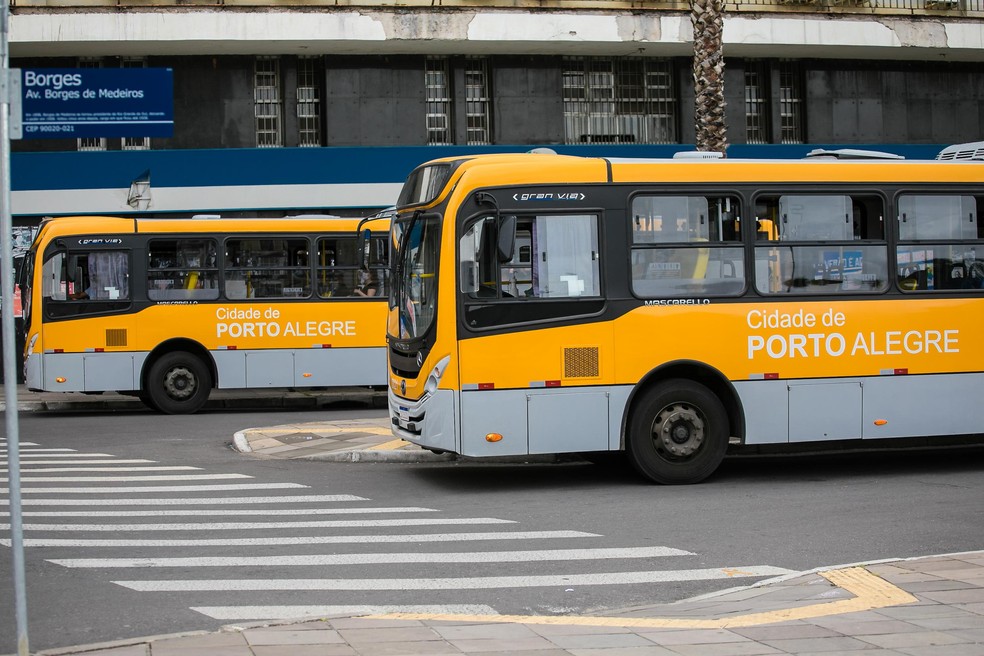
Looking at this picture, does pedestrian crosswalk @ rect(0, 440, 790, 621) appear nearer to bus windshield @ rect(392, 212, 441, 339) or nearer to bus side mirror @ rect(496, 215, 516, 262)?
bus windshield @ rect(392, 212, 441, 339)

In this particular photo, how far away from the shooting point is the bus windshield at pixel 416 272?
11977 mm

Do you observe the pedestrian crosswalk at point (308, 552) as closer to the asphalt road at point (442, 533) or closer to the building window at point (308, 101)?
the asphalt road at point (442, 533)

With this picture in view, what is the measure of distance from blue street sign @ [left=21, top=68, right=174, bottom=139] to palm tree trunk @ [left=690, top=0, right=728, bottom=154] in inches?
521

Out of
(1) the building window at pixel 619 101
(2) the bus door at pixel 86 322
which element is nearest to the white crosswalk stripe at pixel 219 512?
(2) the bus door at pixel 86 322

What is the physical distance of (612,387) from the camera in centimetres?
1190

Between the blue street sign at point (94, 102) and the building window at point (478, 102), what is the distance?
21842 millimetres

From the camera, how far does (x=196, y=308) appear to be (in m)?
20.8

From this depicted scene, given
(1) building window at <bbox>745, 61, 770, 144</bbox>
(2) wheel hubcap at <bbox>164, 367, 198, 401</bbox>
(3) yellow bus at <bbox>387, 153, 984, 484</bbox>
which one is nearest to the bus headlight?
(3) yellow bus at <bbox>387, 153, 984, 484</bbox>

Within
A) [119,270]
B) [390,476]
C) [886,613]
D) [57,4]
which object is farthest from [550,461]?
[57,4]

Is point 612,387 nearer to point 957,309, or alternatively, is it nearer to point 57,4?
point 957,309

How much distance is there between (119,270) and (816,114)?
17.1 metres

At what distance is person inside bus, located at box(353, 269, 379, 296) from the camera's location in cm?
2145

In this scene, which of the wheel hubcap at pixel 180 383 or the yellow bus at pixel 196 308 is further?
the wheel hubcap at pixel 180 383

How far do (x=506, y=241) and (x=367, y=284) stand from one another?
10.3m
